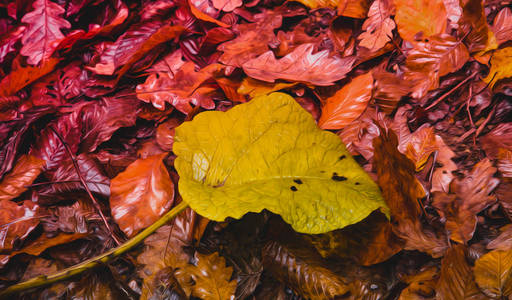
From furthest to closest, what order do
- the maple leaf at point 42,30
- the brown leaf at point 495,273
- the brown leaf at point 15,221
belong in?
the maple leaf at point 42,30, the brown leaf at point 15,221, the brown leaf at point 495,273

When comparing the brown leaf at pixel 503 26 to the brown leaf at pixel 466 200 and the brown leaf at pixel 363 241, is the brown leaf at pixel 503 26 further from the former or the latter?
the brown leaf at pixel 363 241

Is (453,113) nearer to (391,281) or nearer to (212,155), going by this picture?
(391,281)

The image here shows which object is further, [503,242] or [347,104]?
[347,104]

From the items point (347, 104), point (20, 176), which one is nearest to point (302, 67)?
point (347, 104)

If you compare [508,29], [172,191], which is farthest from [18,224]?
[508,29]

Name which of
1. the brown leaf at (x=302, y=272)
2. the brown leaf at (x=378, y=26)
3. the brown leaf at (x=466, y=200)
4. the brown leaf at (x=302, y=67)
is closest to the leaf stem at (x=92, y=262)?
the brown leaf at (x=302, y=272)

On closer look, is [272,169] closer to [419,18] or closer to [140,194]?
[140,194]
